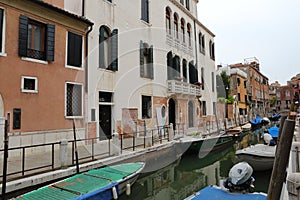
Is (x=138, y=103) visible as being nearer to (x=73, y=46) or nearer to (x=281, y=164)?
(x=73, y=46)

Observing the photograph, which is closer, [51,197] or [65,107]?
[51,197]

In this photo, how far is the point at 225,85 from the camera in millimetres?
26328

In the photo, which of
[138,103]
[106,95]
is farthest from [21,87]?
[138,103]

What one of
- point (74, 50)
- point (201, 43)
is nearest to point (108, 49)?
point (74, 50)

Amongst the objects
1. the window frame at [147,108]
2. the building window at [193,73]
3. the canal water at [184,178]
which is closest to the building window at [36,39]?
the canal water at [184,178]

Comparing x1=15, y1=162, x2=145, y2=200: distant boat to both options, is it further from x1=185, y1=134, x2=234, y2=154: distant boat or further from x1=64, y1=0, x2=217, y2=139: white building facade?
x1=185, y1=134, x2=234, y2=154: distant boat

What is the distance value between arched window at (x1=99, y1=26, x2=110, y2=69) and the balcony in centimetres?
549

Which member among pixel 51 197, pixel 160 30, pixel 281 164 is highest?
pixel 160 30

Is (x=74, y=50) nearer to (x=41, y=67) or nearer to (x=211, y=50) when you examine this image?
(x=41, y=67)

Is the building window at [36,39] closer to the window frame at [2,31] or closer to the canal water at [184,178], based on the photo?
the window frame at [2,31]

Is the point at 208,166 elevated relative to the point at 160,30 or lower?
lower

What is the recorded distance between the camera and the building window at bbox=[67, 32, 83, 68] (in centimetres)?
877

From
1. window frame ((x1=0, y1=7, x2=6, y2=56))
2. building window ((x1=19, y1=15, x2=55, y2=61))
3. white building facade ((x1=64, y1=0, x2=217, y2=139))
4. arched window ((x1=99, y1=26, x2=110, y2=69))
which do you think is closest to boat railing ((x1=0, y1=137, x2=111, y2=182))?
white building facade ((x1=64, y1=0, x2=217, y2=139))

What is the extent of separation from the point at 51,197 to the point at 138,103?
27.0ft
